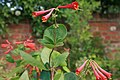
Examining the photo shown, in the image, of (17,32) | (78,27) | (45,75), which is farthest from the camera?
(17,32)

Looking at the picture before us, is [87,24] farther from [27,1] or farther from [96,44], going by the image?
[27,1]

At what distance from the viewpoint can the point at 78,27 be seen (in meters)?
4.88

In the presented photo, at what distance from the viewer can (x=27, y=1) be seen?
16.5 feet

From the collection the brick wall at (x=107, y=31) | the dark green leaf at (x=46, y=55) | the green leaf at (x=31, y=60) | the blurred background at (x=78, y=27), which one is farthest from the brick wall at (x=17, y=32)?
the green leaf at (x=31, y=60)

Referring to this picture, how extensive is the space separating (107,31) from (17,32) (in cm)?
143

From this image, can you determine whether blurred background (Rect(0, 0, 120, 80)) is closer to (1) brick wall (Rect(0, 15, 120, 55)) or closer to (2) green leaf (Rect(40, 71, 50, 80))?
(1) brick wall (Rect(0, 15, 120, 55))

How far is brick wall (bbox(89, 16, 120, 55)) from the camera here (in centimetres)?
525

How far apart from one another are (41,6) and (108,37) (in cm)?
118

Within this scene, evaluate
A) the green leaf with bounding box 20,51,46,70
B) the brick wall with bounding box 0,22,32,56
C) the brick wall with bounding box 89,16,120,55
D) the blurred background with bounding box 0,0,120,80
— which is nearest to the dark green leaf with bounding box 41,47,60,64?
the green leaf with bounding box 20,51,46,70

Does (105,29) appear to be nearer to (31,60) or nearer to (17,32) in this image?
(17,32)

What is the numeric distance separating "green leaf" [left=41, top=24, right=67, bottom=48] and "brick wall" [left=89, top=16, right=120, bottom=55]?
388 cm

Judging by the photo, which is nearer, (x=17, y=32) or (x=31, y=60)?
(x=31, y=60)

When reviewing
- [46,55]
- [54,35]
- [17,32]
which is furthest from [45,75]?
[17,32]

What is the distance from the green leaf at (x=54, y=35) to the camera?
1.36 metres
